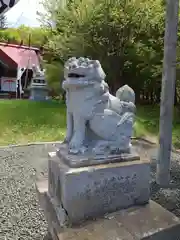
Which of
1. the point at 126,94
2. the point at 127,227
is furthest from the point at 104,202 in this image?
the point at 126,94

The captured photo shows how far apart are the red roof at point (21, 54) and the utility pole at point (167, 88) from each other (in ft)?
30.6

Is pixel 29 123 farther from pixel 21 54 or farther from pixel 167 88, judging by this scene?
pixel 21 54

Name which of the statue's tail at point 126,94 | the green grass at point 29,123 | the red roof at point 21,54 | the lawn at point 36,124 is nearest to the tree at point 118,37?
the red roof at point 21,54

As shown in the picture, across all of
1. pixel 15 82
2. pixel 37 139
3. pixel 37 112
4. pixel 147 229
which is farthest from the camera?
pixel 15 82

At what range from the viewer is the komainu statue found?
1996 millimetres

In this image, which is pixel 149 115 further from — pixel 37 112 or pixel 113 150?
pixel 113 150

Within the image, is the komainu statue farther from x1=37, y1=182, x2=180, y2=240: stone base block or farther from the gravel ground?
the gravel ground

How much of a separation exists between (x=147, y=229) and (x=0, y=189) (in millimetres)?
2033

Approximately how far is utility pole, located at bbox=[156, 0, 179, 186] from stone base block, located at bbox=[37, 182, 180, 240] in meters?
1.32

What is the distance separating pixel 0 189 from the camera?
326 centimetres

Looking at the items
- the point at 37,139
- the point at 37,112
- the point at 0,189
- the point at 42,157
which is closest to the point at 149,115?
the point at 37,112

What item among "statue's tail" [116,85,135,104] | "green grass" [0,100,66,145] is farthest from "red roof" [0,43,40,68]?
"statue's tail" [116,85,135,104]

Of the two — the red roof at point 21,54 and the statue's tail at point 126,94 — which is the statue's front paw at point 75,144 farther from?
the red roof at point 21,54

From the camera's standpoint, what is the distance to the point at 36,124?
6043mm
